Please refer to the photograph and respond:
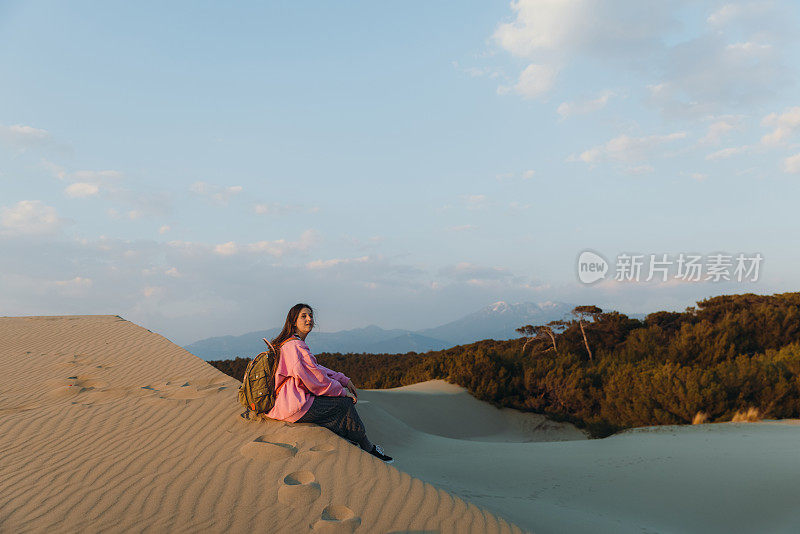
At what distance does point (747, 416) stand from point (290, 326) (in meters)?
8.71

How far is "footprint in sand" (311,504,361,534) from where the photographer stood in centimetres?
330

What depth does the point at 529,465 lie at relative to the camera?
6.04 meters

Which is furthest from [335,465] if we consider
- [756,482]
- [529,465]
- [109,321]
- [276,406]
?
[109,321]

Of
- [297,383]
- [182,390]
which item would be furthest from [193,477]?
[182,390]

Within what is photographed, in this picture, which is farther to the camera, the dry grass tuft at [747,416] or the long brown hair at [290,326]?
the dry grass tuft at [747,416]

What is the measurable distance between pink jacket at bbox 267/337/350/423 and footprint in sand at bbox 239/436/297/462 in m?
0.40

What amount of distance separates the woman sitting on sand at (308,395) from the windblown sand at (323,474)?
207mm

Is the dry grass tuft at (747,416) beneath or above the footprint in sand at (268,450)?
beneath

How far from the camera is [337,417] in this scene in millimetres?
4953

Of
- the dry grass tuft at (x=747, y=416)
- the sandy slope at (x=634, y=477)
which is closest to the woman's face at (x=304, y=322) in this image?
the sandy slope at (x=634, y=477)

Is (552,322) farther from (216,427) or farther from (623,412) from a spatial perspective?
(216,427)

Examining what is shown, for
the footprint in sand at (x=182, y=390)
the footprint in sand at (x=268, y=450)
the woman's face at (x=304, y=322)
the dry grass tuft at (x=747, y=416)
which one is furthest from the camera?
the dry grass tuft at (x=747, y=416)

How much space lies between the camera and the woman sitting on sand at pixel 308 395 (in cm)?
480

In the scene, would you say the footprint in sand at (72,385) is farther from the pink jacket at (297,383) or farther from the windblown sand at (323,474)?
the pink jacket at (297,383)
